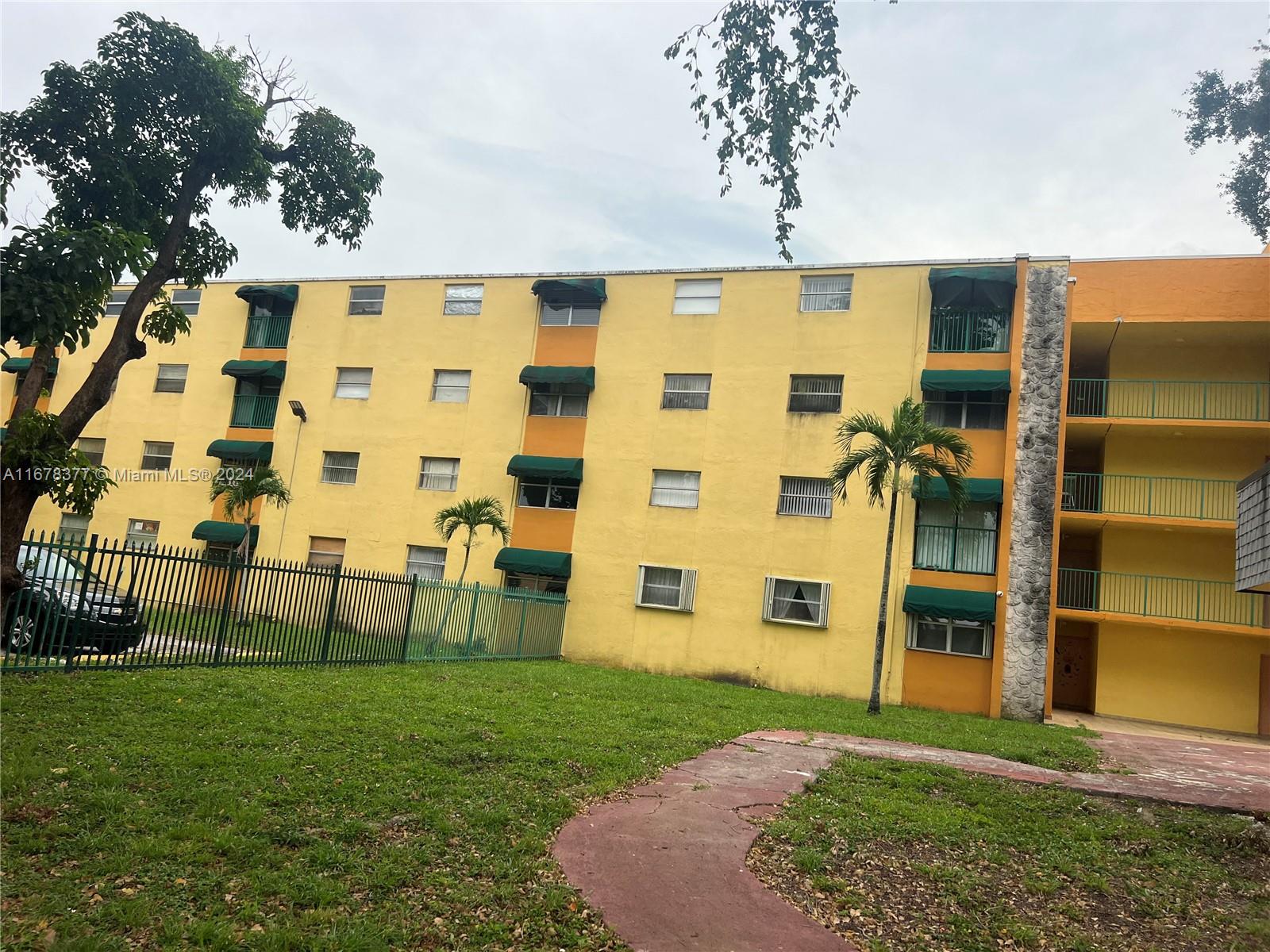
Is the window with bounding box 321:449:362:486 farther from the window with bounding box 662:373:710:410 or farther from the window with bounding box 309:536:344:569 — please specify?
the window with bounding box 662:373:710:410

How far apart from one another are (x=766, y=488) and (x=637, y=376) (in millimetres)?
4807

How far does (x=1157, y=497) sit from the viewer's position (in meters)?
20.8

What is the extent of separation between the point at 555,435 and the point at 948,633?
11.4 meters

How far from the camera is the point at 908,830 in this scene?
6.87m

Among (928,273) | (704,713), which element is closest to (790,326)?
(928,273)

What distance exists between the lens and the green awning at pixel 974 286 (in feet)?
65.3

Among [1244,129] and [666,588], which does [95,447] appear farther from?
[1244,129]

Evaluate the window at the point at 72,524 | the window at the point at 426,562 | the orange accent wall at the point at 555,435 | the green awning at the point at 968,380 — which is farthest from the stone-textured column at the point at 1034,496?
the window at the point at 72,524

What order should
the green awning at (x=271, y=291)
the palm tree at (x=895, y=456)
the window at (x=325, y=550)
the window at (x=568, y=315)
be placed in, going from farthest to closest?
the green awning at (x=271, y=291), the window at (x=325, y=550), the window at (x=568, y=315), the palm tree at (x=895, y=456)

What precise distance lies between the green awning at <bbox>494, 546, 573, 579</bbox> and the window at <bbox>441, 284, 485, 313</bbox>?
24.5ft

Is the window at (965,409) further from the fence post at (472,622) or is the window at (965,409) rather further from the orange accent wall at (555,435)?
the fence post at (472,622)

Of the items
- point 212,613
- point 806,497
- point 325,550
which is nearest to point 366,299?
point 325,550

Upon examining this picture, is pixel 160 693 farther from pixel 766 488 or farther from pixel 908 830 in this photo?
pixel 766 488

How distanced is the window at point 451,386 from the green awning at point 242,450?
18.5 ft
